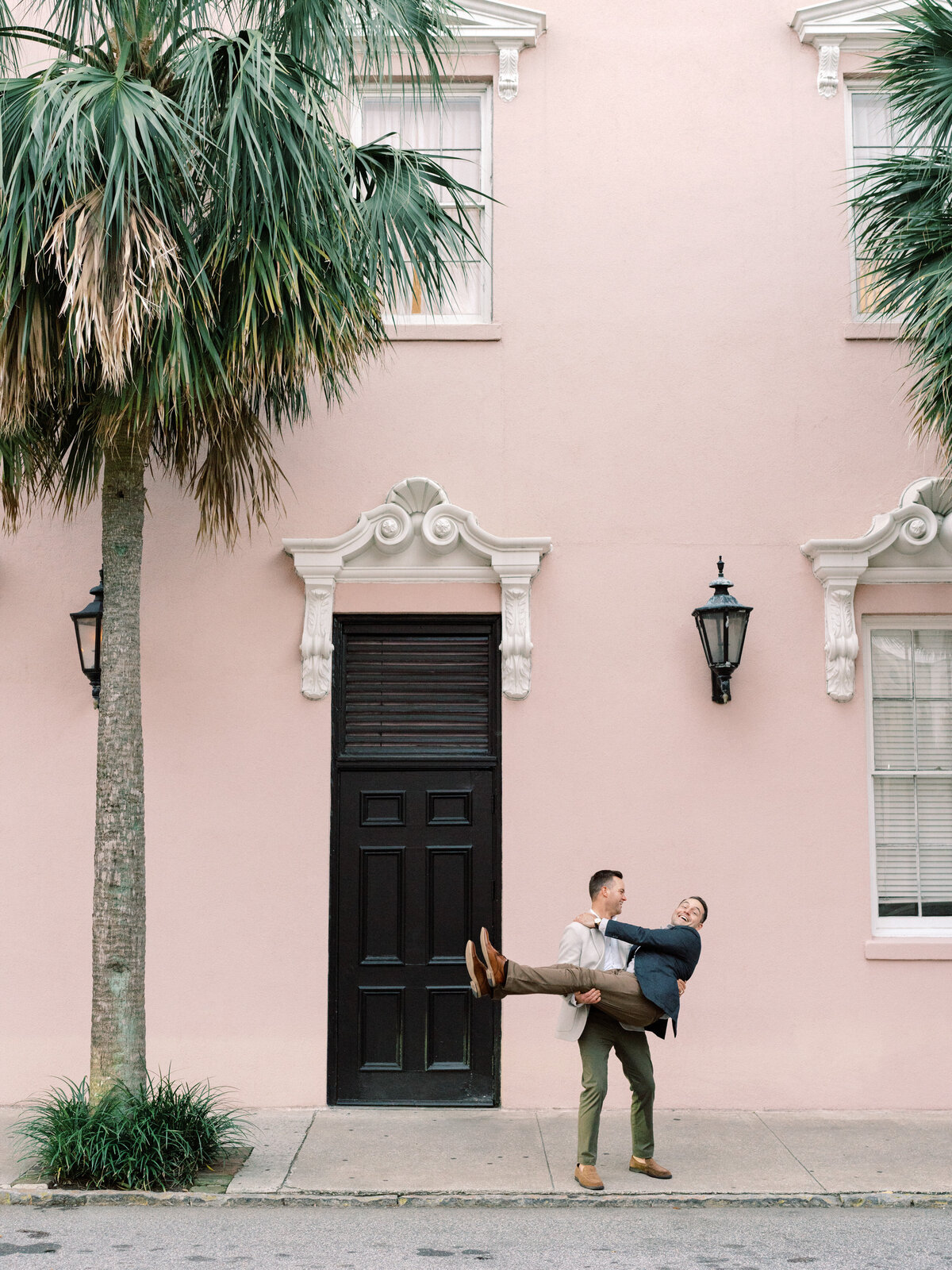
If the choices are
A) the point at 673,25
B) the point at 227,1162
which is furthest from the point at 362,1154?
the point at 673,25

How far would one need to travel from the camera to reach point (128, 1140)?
5789 millimetres

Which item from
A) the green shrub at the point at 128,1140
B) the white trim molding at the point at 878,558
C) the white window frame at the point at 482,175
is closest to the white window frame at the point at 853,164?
the white trim molding at the point at 878,558

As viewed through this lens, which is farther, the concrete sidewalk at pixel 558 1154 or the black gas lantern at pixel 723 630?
the black gas lantern at pixel 723 630

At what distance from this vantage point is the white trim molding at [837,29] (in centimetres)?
799

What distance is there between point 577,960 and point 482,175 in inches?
212

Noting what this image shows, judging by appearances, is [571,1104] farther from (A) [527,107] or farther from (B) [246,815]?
(A) [527,107]

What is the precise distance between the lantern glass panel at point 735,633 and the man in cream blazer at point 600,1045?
6.48 feet

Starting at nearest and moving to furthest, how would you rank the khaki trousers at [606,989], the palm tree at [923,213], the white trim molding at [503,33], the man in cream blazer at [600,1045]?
1. the khaki trousers at [606,989]
2. the man in cream blazer at [600,1045]
3. the palm tree at [923,213]
4. the white trim molding at [503,33]

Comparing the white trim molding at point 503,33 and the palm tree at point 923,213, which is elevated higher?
the white trim molding at point 503,33

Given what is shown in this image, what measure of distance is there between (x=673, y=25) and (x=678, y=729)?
489 centimetres

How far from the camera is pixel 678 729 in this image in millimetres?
7707

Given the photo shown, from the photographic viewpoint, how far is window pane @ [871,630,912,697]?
310 inches

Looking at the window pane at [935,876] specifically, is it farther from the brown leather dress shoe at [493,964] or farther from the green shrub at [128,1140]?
the green shrub at [128,1140]

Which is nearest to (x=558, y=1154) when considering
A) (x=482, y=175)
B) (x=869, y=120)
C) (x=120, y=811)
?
(x=120, y=811)
